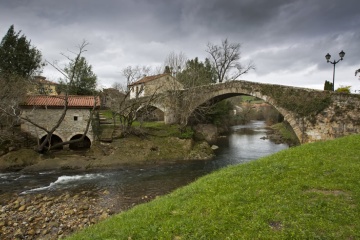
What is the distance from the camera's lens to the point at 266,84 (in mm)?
22453

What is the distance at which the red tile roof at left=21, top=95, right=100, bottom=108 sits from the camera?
22.4 meters

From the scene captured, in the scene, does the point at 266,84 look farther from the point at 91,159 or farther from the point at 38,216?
the point at 38,216

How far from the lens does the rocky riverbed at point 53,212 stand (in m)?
9.55

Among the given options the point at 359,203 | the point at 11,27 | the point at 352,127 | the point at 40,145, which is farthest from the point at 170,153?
the point at 11,27

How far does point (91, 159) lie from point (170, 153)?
712 cm

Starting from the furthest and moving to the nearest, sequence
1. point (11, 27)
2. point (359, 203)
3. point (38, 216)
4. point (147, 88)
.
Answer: point (147, 88) < point (11, 27) < point (38, 216) < point (359, 203)

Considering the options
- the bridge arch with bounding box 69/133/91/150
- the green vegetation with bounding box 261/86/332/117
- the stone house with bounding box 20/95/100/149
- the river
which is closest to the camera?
the river

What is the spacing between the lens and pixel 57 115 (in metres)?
23.1

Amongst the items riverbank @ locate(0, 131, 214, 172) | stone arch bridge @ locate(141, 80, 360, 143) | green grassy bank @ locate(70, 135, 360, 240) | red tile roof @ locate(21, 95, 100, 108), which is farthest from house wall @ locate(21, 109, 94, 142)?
green grassy bank @ locate(70, 135, 360, 240)

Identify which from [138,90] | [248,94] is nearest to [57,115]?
[138,90]

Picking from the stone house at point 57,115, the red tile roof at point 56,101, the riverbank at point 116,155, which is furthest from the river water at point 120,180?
the red tile roof at point 56,101

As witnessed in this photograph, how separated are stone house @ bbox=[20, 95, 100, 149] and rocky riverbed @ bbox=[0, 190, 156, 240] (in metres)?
9.94

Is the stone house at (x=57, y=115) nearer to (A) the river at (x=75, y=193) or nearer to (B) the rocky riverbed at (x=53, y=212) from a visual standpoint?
(A) the river at (x=75, y=193)

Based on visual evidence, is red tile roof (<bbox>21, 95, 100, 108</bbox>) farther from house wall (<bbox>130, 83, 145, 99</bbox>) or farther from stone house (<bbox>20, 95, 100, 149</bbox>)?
house wall (<bbox>130, 83, 145, 99</bbox>)
